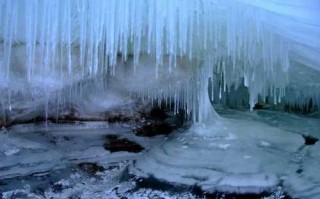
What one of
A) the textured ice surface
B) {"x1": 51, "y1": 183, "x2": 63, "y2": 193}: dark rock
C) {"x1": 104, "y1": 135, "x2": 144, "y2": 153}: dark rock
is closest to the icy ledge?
the textured ice surface

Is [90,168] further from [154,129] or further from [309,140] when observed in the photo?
[309,140]

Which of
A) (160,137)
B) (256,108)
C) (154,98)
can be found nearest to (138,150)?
(160,137)

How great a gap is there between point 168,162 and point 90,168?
0.54 m

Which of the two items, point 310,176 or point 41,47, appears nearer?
point 310,176

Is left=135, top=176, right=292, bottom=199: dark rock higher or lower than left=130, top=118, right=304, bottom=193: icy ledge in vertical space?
lower

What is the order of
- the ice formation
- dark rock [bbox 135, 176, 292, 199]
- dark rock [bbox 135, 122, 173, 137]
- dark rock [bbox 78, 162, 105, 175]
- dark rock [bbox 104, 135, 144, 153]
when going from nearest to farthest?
1. dark rock [bbox 135, 176, 292, 199]
2. the ice formation
3. dark rock [bbox 78, 162, 105, 175]
4. dark rock [bbox 104, 135, 144, 153]
5. dark rock [bbox 135, 122, 173, 137]

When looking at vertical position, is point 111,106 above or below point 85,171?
above

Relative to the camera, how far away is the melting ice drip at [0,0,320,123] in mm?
2379

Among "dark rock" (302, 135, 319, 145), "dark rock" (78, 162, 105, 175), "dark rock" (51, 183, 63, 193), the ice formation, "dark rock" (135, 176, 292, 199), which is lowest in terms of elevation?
"dark rock" (135, 176, 292, 199)

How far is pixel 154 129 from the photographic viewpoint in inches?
146

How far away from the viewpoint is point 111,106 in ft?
12.2

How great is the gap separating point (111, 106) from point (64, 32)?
1291 millimetres

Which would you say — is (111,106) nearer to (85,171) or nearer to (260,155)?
(85,171)

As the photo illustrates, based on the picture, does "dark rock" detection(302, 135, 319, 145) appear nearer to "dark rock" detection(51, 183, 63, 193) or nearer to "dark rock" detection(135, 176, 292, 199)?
"dark rock" detection(135, 176, 292, 199)
